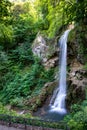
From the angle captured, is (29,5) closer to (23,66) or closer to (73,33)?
(23,66)

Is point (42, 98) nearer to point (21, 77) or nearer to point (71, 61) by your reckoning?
point (71, 61)

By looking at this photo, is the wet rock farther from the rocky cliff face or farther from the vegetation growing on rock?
the rocky cliff face

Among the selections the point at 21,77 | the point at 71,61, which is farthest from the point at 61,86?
the point at 21,77

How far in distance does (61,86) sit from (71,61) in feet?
7.47

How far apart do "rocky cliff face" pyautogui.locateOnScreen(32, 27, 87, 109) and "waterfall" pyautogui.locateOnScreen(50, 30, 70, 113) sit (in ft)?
1.07

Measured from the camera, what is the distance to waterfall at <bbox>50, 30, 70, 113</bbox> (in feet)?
52.1

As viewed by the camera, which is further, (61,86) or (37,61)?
(37,61)

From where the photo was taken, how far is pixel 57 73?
718 inches

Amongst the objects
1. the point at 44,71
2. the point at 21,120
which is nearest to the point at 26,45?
the point at 44,71

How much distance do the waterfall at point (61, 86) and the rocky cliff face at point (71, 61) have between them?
0.33 m

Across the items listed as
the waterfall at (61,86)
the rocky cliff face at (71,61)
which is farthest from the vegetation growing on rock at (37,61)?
the waterfall at (61,86)

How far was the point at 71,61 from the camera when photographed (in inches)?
730

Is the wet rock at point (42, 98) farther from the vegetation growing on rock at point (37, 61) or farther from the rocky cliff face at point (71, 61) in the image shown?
the rocky cliff face at point (71, 61)

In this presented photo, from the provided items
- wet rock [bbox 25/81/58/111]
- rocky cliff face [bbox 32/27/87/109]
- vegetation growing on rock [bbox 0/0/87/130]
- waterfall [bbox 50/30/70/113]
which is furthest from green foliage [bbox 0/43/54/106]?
waterfall [bbox 50/30/70/113]
